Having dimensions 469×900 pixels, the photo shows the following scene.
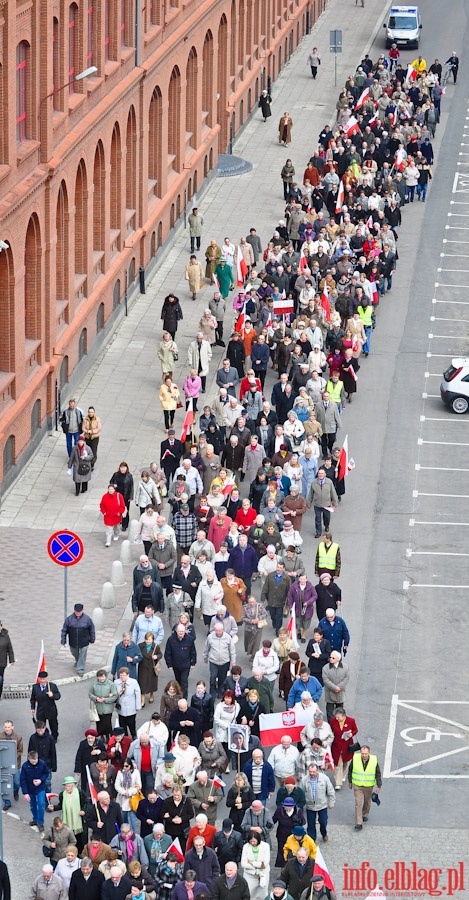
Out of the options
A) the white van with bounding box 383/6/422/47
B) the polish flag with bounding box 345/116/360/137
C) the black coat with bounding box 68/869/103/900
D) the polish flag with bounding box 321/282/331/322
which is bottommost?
the white van with bounding box 383/6/422/47

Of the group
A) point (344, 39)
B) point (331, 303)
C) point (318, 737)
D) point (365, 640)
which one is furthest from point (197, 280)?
point (344, 39)

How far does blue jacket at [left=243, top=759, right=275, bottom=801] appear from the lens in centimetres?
2902

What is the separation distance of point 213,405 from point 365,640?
973cm

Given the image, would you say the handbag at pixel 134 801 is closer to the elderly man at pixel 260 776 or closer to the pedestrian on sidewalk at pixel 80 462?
the elderly man at pixel 260 776

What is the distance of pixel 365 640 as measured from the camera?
3569 centimetres

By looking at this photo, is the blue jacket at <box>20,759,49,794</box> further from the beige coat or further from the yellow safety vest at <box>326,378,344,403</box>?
the beige coat

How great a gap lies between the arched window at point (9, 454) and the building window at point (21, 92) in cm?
587

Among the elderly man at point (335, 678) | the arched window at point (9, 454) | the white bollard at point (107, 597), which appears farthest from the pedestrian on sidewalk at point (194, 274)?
the elderly man at point (335, 678)

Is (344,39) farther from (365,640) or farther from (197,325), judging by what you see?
(365,640)

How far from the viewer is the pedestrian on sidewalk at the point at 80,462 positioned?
41.0 m

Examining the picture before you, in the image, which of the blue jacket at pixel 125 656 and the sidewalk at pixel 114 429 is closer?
the blue jacket at pixel 125 656

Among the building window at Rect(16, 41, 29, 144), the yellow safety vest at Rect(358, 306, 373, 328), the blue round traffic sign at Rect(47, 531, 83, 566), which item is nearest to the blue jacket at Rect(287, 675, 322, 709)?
the blue round traffic sign at Rect(47, 531, 83, 566)

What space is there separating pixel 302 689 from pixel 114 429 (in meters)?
15.2

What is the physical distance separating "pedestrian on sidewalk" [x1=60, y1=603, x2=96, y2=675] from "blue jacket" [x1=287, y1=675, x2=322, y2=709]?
3886 millimetres
